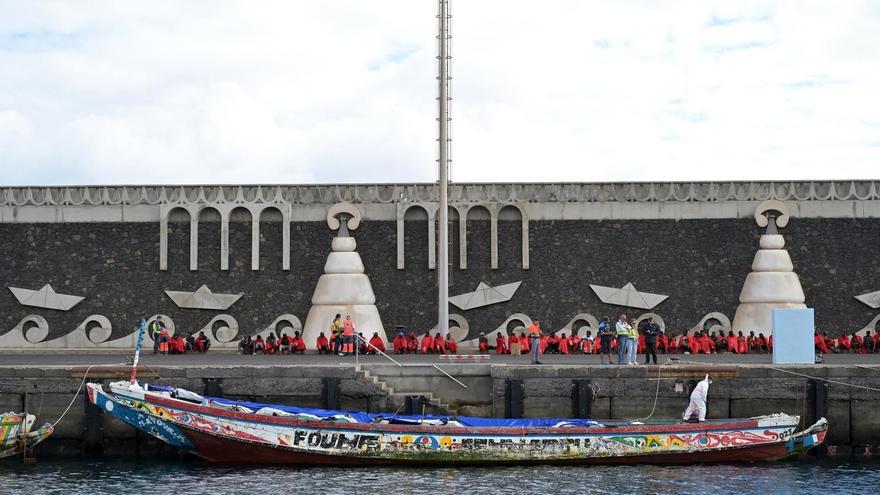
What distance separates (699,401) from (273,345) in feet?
50.1

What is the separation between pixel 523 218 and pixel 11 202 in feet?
53.9

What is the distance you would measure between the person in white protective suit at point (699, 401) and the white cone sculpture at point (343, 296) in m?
13.7

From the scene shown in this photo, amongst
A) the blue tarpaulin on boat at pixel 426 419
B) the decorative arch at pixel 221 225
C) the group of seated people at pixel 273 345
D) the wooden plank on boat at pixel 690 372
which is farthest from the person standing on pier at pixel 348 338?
the wooden plank on boat at pixel 690 372

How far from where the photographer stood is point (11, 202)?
41219 millimetres

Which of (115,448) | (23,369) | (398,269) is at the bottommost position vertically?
(115,448)

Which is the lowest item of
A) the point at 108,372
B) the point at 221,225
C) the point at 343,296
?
the point at 108,372

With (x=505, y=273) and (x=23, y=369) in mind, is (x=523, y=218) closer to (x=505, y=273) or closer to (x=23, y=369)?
(x=505, y=273)

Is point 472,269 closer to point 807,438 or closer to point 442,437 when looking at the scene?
point 442,437

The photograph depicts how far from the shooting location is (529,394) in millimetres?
28188

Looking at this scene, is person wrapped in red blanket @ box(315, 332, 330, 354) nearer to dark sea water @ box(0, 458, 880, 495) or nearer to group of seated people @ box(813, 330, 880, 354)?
dark sea water @ box(0, 458, 880, 495)

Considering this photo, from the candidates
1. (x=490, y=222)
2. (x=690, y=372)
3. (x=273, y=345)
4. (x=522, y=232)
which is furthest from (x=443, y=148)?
(x=690, y=372)

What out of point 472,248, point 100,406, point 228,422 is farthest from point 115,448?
point 472,248

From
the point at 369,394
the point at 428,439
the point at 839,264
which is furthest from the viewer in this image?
the point at 839,264

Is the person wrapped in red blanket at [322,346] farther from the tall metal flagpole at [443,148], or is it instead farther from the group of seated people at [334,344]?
the tall metal flagpole at [443,148]
